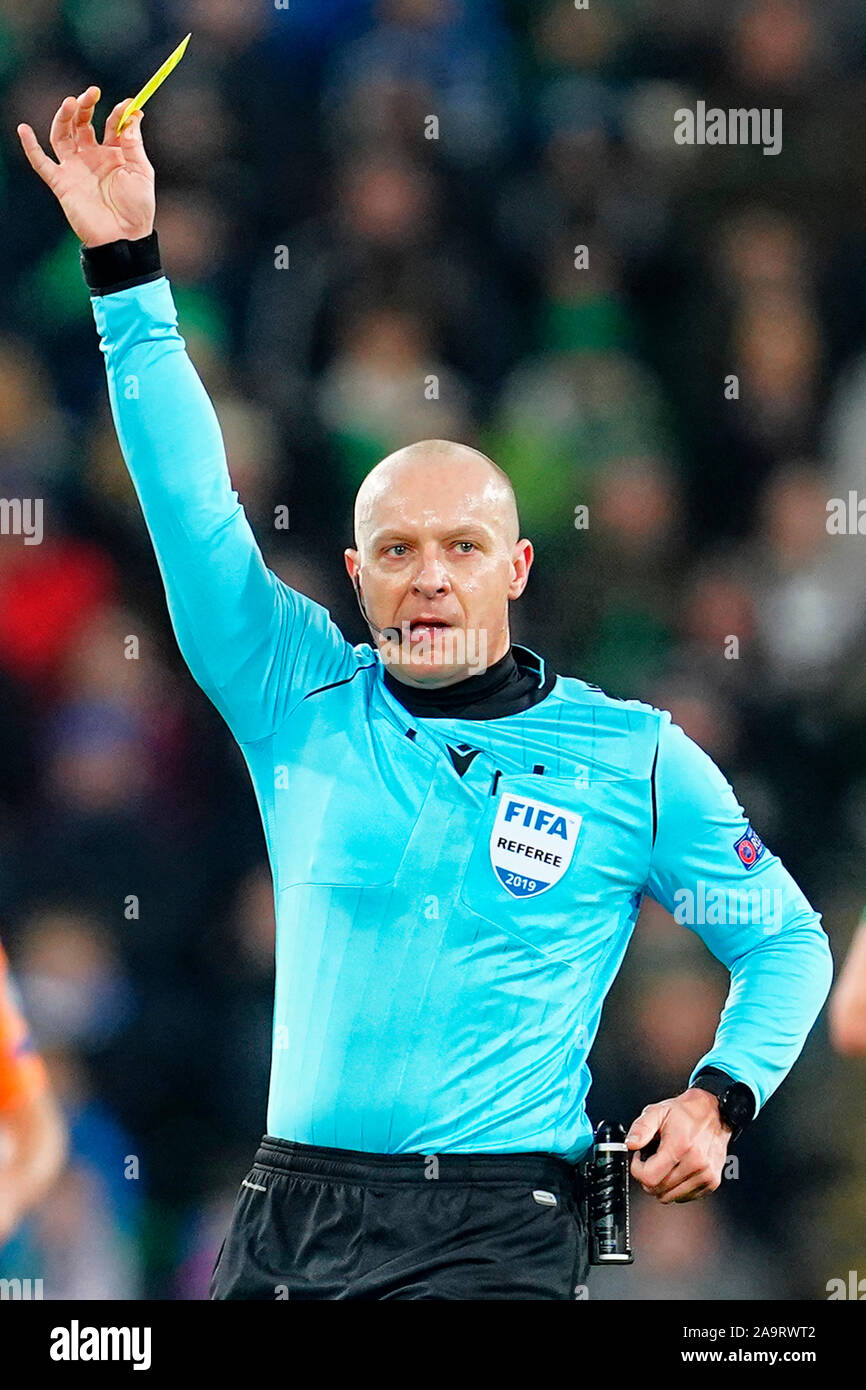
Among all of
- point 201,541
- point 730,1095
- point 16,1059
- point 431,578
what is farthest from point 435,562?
point 16,1059

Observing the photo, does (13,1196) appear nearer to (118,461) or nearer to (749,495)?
(118,461)

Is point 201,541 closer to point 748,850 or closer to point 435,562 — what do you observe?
point 435,562

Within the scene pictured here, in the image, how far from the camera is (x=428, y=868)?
91.4 inches

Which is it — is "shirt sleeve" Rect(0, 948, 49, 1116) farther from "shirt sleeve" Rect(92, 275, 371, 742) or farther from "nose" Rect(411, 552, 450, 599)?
"nose" Rect(411, 552, 450, 599)

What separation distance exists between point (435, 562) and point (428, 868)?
0.44m

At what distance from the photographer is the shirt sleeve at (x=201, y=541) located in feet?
7.27

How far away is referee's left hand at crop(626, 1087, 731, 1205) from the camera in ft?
7.20

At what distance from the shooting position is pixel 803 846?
2740 millimetres

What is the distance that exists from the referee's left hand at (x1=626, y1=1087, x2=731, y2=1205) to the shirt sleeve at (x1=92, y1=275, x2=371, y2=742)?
2.56 ft

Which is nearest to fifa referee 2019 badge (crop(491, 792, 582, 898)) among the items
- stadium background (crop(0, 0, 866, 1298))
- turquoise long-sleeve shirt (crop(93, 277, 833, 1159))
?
turquoise long-sleeve shirt (crop(93, 277, 833, 1159))

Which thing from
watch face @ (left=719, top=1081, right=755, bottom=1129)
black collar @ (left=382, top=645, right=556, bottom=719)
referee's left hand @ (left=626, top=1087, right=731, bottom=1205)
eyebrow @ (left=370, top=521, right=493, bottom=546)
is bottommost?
referee's left hand @ (left=626, top=1087, right=731, bottom=1205)
